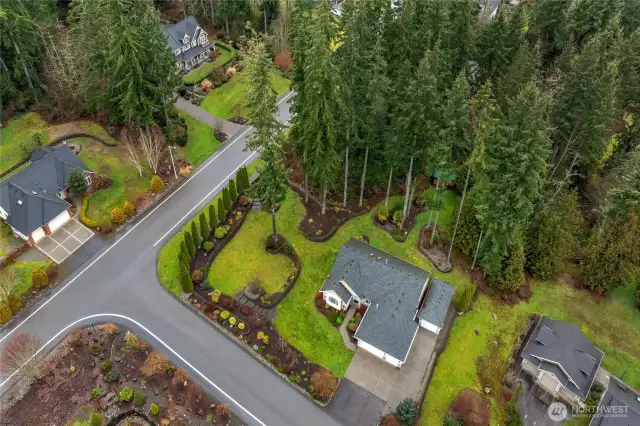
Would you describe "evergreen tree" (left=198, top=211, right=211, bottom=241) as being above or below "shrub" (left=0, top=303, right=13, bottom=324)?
above

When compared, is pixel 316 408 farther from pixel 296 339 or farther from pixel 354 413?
pixel 296 339

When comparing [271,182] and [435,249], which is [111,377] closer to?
[271,182]

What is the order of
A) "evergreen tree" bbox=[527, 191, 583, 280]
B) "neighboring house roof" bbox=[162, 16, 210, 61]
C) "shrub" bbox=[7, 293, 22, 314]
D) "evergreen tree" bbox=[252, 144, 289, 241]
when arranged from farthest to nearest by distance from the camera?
1. "neighboring house roof" bbox=[162, 16, 210, 61]
2. "evergreen tree" bbox=[527, 191, 583, 280]
3. "evergreen tree" bbox=[252, 144, 289, 241]
4. "shrub" bbox=[7, 293, 22, 314]

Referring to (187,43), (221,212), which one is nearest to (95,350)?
(221,212)

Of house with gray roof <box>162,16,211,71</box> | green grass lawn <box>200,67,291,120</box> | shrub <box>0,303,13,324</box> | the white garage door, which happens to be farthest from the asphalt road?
house with gray roof <box>162,16,211,71</box>

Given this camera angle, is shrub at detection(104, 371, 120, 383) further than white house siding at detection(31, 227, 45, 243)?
No

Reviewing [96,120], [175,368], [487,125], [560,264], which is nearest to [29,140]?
[96,120]

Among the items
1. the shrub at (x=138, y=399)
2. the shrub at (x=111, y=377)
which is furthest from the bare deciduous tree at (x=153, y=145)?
the shrub at (x=138, y=399)

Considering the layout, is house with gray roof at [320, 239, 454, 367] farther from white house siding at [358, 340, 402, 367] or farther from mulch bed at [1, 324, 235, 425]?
mulch bed at [1, 324, 235, 425]

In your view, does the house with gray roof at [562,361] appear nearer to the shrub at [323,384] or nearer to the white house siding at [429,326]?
the white house siding at [429,326]
